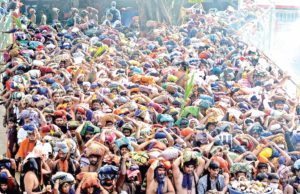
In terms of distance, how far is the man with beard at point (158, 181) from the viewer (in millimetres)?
10923

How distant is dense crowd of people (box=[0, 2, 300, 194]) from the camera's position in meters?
11.0

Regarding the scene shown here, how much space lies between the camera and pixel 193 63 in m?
18.5

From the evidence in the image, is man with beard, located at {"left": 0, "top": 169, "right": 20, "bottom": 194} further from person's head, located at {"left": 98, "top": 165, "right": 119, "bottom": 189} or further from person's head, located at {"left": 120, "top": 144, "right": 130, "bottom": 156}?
person's head, located at {"left": 120, "top": 144, "right": 130, "bottom": 156}

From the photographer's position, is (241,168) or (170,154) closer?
(241,168)

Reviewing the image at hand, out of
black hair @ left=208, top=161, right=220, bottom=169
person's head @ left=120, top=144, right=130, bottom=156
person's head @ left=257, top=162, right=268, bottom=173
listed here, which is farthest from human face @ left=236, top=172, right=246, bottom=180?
person's head @ left=120, top=144, right=130, bottom=156

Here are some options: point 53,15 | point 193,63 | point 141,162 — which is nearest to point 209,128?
point 141,162

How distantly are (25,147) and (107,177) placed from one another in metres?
2.21

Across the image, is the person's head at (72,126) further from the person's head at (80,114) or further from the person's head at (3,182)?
the person's head at (3,182)

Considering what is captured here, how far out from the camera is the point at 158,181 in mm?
10922

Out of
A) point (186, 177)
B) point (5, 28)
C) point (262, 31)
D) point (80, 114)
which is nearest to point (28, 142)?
point (80, 114)

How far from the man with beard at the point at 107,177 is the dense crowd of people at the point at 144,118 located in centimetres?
1

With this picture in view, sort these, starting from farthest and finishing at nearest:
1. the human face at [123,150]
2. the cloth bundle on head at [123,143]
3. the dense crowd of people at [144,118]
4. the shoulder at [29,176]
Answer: the cloth bundle on head at [123,143]
the human face at [123,150]
the dense crowd of people at [144,118]
the shoulder at [29,176]

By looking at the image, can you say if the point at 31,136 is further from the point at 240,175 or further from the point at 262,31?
the point at 262,31

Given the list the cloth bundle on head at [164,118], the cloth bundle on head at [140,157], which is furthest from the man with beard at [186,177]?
the cloth bundle on head at [164,118]
